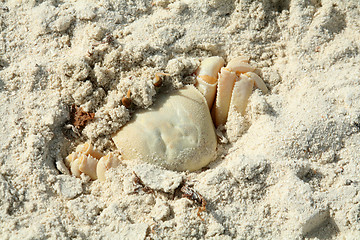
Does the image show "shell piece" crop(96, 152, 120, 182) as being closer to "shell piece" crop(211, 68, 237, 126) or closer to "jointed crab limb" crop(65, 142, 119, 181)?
"jointed crab limb" crop(65, 142, 119, 181)

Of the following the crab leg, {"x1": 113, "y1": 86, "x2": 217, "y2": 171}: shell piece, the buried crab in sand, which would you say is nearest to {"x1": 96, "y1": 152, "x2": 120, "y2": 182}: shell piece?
the buried crab in sand

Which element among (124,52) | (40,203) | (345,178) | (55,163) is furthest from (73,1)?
(345,178)

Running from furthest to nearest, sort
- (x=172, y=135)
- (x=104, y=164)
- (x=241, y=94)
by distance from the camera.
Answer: (x=241, y=94) < (x=172, y=135) < (x=104, y=164)

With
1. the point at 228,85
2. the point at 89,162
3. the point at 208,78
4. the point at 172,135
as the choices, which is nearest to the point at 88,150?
the point at 89,162

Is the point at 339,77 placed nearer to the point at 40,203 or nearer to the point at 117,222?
the point at 117,222

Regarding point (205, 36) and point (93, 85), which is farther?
point (205, 36)

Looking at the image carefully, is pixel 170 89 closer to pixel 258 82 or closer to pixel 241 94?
pixel 241 94
